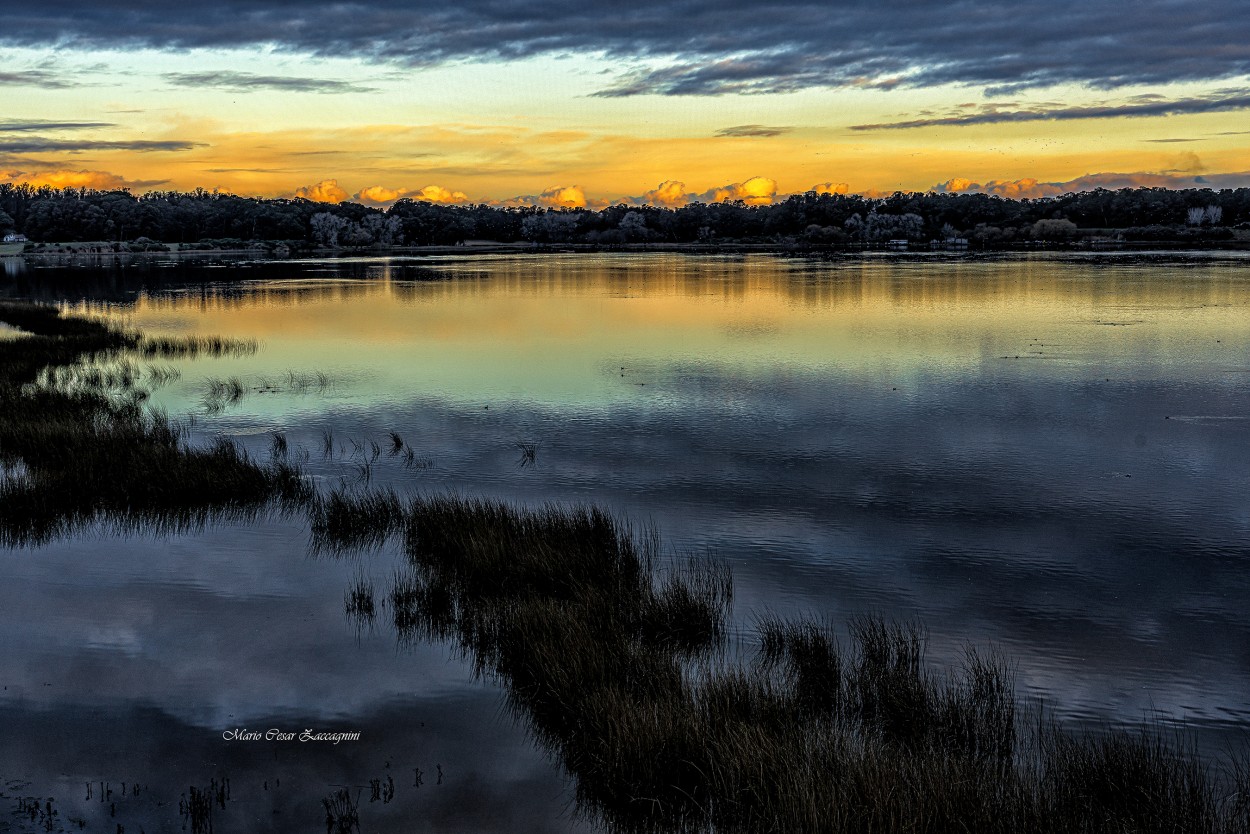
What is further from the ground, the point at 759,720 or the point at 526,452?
the point at 526,452

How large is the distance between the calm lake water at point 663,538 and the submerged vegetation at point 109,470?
851 millimetres

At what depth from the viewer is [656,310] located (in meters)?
52.7

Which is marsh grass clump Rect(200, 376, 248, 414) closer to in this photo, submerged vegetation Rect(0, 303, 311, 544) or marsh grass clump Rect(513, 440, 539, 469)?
submerged vegetation Rect(0, 303, 311, 544)

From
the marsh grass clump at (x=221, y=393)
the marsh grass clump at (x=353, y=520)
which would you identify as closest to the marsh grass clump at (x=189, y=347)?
A: the marsh grass clump at (x=221, y=393)

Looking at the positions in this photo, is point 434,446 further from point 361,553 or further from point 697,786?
point 697,786

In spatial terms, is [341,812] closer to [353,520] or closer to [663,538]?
[663,538]

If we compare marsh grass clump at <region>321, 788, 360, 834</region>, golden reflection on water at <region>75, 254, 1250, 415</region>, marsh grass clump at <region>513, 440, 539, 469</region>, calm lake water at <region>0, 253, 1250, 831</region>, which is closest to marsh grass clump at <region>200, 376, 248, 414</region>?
calm lake water at <region>0, 253, 1250, 831</region>

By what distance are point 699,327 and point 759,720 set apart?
120 ft

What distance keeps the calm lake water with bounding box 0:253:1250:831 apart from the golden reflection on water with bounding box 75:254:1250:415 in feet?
1.24

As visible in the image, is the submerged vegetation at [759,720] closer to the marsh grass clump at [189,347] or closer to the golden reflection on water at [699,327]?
the golden reflection on water at [699,327]

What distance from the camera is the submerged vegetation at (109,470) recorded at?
15.2 metres

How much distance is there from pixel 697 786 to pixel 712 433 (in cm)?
1392

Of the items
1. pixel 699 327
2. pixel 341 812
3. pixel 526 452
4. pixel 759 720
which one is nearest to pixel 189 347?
pixel 699 327

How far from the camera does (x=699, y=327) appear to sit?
44406 millimetres
